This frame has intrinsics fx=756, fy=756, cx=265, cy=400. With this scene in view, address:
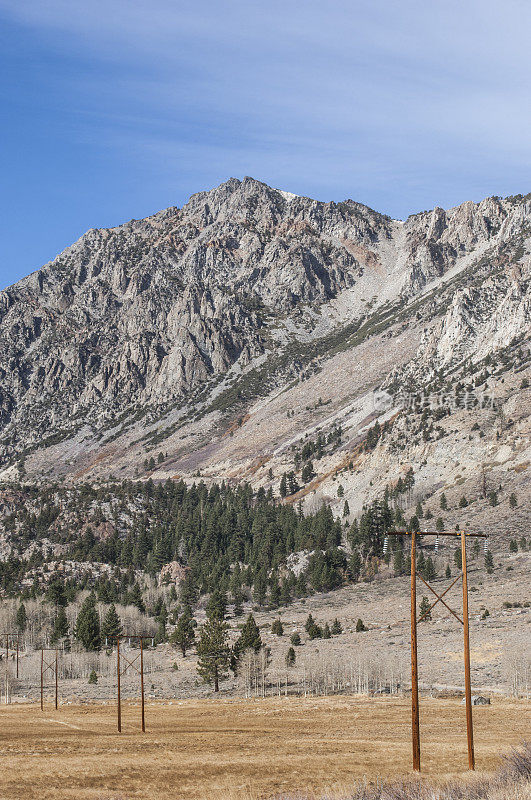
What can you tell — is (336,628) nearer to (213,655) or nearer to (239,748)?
(213,655)

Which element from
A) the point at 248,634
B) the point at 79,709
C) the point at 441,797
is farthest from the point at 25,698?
the point at 441,797

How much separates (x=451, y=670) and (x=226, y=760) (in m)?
57.0

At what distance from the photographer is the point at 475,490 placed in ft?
585

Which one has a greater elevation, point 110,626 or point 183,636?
point 110,626

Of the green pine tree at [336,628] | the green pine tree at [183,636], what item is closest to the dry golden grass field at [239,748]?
the green pine tree at [336,628]

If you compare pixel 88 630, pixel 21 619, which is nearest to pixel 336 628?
pixel 88 630

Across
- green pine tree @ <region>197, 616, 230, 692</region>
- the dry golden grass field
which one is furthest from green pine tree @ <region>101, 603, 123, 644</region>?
the dry golden grass field

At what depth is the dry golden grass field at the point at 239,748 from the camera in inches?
1390

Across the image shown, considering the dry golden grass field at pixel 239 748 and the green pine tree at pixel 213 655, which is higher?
the dry golden grass field at pixel 239 748

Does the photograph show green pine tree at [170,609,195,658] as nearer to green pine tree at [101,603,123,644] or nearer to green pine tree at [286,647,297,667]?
green pine tree at [101,603,123,644]

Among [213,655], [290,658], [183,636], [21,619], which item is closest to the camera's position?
[213,655]

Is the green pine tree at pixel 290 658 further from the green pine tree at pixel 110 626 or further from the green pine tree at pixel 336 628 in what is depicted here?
the green pine tree at pixel 110 626

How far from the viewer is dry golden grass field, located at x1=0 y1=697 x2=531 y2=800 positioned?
35.3m

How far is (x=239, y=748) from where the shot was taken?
47719 mm
